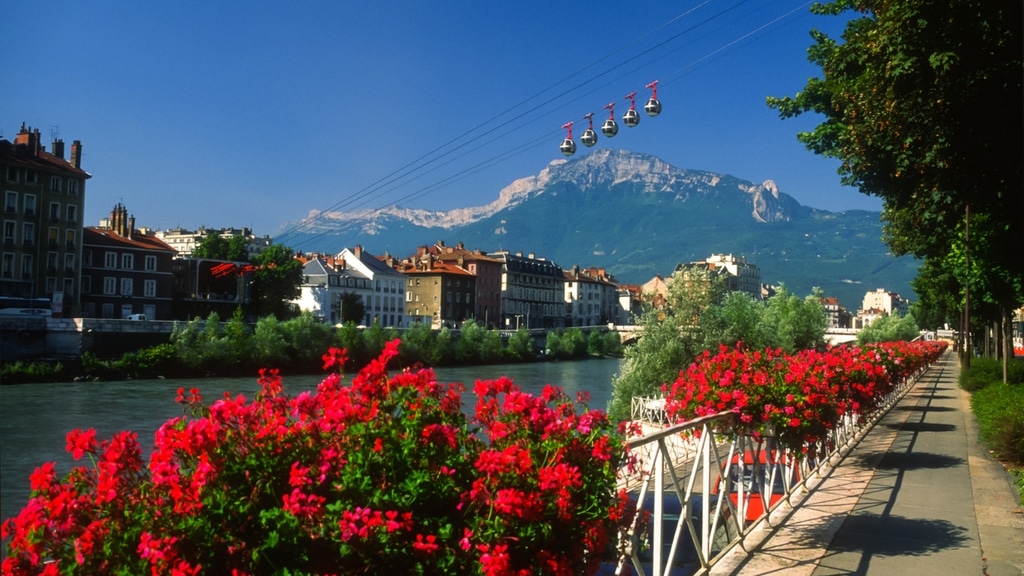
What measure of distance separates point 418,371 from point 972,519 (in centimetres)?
653

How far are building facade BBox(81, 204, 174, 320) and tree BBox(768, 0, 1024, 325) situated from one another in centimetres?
5486

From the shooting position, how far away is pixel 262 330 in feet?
175

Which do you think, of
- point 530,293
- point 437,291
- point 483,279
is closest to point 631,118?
point 437,291

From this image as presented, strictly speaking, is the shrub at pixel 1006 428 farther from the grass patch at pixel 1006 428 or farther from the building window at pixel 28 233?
the building window at pixel 28 233

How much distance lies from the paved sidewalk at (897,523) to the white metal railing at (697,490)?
0.74 ft

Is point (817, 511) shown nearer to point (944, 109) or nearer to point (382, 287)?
point (944, 109)

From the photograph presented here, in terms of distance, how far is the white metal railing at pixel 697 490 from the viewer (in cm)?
457

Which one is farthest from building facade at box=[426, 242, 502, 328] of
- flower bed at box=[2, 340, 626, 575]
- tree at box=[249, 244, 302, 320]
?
flower bed at box=[2, 340, 626, 575]

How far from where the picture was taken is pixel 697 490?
10031 millimetres

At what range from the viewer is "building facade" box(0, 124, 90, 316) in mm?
25877

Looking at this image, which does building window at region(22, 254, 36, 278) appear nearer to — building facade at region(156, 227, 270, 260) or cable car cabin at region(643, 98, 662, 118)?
cable car cabin at region(643, 98, 662, 118)

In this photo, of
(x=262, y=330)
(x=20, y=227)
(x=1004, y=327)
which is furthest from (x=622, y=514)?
(x=262, y=330)

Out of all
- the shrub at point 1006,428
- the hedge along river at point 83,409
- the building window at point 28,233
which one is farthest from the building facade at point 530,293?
the shrub at point 1006,428

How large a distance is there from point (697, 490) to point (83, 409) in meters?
31.0
